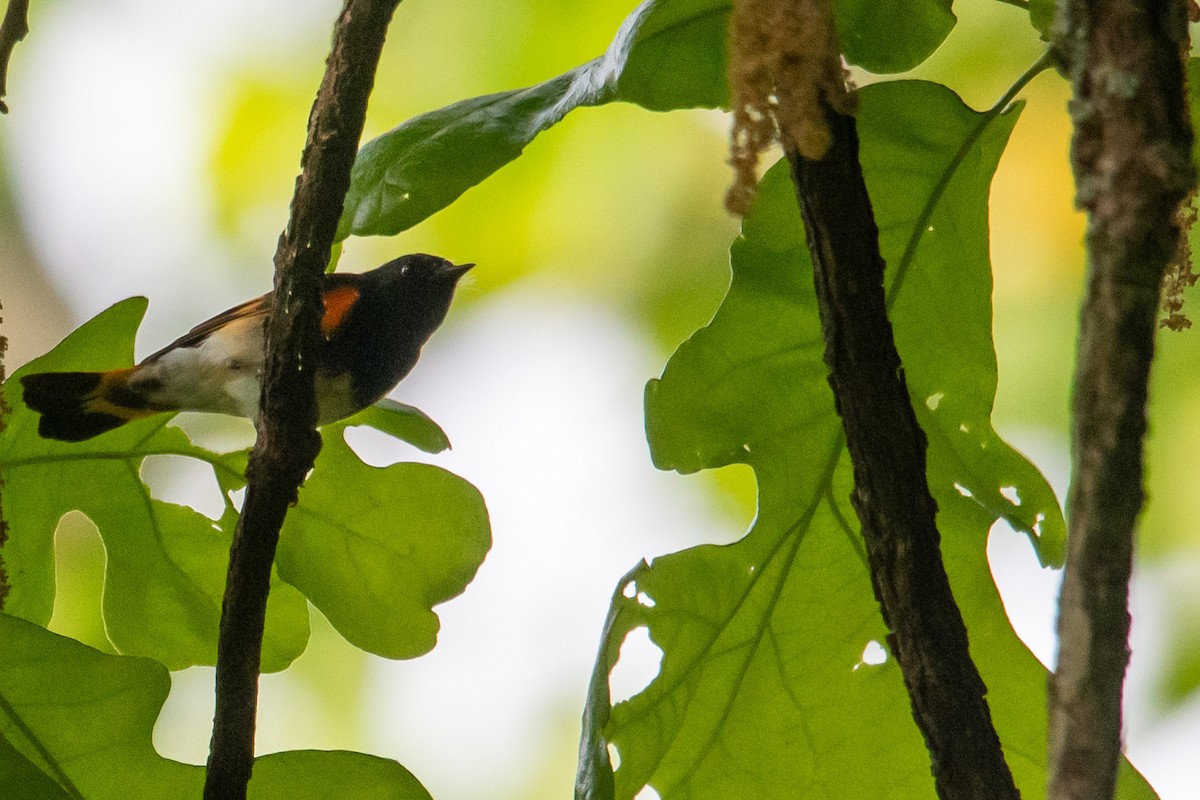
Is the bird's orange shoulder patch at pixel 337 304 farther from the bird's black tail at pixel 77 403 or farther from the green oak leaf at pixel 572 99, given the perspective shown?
the green oak leaf at pixel 572 99

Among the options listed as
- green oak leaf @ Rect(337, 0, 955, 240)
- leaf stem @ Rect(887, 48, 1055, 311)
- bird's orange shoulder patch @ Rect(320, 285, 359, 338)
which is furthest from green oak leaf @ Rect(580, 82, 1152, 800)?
bird's orange shoulder patch @ Rect(320, 285, 359, 338)

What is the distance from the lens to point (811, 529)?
5.86 ft

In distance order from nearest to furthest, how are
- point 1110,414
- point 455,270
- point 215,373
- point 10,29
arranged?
point 1110,414, point 10,29, point 215,373, point 455,270

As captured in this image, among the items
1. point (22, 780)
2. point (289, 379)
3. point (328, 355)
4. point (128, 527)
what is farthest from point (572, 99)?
point (328, 355)

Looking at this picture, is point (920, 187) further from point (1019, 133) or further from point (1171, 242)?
point (1019, 133)

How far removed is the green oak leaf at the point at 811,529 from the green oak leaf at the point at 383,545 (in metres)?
0.36

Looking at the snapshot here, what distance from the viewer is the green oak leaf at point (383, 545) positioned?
1.94 m

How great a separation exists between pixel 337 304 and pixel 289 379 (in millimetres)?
1431

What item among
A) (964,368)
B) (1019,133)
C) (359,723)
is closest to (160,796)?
(964,368)

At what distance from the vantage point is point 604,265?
492 centimetres

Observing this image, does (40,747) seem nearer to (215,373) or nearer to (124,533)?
(124,533)

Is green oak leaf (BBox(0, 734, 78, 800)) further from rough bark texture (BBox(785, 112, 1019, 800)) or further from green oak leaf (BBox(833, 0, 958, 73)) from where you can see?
green oak leaf (BBox(833, 0, 958, 73))

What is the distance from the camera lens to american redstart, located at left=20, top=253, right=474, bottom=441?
2.58m

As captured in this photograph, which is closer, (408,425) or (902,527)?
(902,527)
